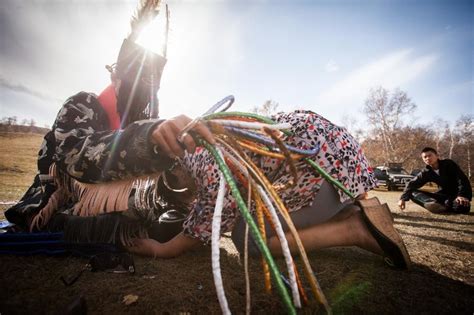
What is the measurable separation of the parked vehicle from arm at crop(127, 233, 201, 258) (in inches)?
546

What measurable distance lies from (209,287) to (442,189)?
5.69 meters

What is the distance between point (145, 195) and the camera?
1.22m

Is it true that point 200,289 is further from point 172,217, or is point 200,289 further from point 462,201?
point 462,201

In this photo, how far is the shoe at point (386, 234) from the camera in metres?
1.14

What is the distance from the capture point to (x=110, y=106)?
4.93 feet

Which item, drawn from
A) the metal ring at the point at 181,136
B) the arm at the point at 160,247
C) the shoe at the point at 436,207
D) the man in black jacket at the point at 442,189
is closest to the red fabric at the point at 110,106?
the arm at the point at 160,247

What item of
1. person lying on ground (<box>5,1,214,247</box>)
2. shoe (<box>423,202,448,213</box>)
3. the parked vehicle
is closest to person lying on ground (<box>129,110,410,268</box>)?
person lying on ground (<box>5,1,214,247</box>)

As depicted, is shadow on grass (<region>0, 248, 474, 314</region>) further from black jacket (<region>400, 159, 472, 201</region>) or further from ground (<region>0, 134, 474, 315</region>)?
black jacket (<region>400, 159, 472, 201</region>)

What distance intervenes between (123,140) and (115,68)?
110 centimetres

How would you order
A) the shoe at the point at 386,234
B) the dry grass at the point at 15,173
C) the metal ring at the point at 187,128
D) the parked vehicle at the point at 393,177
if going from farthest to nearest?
the parked vehicle at the point at 393,177 < the dry grass at the point at 15,173 < the shoe at the point at 386,234 < the metal ring at the point at 187,128

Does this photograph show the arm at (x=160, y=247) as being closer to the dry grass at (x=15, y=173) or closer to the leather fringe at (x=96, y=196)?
the leather fringe at (x=96, y=196)

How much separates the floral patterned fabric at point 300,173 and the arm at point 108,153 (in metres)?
0.43

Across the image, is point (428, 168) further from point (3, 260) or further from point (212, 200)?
point (3, 260)

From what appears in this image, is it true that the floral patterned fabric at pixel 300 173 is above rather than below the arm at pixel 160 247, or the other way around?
above
